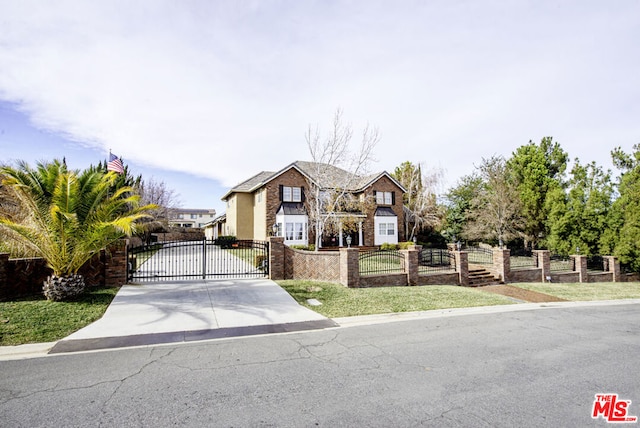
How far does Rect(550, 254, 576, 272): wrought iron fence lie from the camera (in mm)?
19609

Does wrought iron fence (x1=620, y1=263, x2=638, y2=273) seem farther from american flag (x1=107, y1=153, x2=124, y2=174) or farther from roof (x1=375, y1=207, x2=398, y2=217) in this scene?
american flag (x1=107, y1=153, x2=124, y2=174)

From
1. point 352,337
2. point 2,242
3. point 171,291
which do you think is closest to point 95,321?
point 171,291

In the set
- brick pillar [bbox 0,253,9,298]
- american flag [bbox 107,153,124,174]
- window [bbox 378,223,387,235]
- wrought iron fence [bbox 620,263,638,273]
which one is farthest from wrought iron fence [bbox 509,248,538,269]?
brick pillar [bbox 0,253,9,298]

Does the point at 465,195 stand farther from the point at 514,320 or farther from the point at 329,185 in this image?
the point at 514,320

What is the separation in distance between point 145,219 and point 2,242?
70.3 ft

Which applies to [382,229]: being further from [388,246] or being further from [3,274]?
[3,274]

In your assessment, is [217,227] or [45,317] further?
[217,227]

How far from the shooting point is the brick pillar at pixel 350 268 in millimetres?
12884

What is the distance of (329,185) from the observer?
24.5 meters

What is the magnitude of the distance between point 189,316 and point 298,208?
19.5 m

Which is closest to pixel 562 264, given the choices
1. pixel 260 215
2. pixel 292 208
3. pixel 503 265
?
pixel 503 265

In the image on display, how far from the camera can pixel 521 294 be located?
1445 cm

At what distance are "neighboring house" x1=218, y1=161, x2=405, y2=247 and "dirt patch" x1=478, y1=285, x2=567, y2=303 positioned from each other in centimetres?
1188

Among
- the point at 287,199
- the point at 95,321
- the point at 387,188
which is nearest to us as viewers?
the point at 95,321
